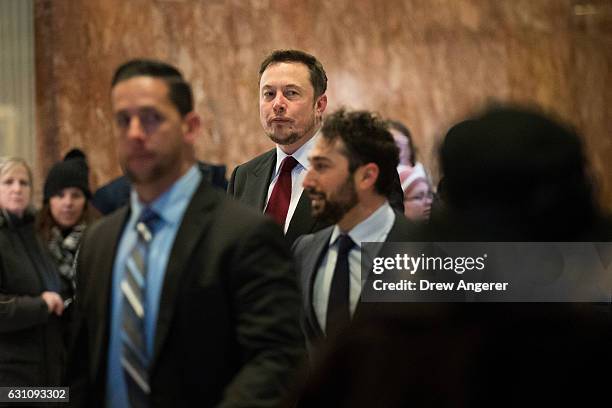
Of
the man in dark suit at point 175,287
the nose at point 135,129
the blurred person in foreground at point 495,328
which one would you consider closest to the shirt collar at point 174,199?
the man in dark suit at point 175,287

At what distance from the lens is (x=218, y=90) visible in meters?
2.30

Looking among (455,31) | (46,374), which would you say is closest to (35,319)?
(46,374)

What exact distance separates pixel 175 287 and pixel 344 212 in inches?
13.6

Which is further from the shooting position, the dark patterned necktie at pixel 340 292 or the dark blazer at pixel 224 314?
the dark patterned necktie at pixel 340 292

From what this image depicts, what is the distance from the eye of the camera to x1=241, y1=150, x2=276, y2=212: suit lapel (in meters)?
1.87

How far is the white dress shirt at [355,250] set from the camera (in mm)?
1793

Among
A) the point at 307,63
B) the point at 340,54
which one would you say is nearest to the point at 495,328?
the point at 307,63

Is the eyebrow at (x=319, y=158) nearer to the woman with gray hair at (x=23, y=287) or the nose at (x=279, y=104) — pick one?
the nose at (x=279, y=104)

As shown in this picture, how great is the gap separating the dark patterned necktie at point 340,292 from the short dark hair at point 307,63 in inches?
13.4

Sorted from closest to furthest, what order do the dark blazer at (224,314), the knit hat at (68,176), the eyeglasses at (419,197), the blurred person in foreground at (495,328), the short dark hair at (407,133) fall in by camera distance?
the blurred person in foreground at (495,328) → the dark blazer at (224,314) → the eyeglasses at (419,197) → the short dark hair at (407,133) → the knit hat at (68,176)

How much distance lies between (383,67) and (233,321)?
38.9 inches

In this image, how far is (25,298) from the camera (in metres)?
2.10

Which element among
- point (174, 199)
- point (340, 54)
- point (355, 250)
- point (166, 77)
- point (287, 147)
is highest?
point (340, 54)

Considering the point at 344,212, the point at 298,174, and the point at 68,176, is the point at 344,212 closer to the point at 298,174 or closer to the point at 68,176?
the point at 298,174
